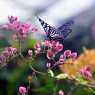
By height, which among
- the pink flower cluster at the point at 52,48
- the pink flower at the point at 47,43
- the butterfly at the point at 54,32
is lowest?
the pink flower cluster at the point at 52,48

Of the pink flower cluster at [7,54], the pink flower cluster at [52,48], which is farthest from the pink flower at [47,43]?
the pink flower cluster at [7,54]

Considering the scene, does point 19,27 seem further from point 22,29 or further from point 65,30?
point 65,30

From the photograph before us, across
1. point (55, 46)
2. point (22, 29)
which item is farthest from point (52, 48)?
point (22, 29)

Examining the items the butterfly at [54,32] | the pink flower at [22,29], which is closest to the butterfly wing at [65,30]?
the butterfly at [54,32]

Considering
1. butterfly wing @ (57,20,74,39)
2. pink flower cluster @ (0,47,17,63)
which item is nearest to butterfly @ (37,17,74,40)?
butterfly wing @ (57,20,74,39)

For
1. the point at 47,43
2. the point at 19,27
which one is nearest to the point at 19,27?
the point at 19,27

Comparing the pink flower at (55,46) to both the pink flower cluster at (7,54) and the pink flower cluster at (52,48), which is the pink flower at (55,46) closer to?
the pink flower cluster at (52,48)

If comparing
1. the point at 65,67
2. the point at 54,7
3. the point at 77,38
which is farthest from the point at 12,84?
the point at 54,7

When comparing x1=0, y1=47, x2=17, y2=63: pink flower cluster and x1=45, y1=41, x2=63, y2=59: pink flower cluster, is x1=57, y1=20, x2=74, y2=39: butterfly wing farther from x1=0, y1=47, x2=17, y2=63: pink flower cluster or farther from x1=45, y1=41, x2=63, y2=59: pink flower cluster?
x1=0, y1=47, x2=17, y2=63: pink flower cluster

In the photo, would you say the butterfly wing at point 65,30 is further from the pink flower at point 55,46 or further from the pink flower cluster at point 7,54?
the pink flower cluster at point 7,54

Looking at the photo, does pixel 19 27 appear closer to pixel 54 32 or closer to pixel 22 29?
pixel 22 29

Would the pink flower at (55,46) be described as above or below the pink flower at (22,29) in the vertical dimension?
below
